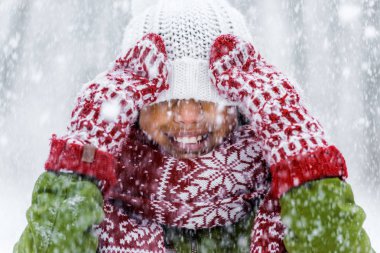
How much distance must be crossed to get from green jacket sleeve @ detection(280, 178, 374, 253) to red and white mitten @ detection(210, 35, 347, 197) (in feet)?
0.07

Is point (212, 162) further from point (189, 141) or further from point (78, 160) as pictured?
point (78, 160)

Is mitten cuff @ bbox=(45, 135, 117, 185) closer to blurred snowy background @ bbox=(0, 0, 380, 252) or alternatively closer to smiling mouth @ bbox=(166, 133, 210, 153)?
smiling mouth @ bbox=(166, 133, 210, 153)

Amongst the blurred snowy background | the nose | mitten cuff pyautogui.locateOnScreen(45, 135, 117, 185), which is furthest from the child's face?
the blurred snowy background

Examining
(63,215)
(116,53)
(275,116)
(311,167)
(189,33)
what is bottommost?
(63,215)

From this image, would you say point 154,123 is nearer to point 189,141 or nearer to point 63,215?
A: point 189,141

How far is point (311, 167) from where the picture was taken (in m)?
0.84

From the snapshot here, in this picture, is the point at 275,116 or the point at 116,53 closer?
the point at 275,116

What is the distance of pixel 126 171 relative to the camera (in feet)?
3.47

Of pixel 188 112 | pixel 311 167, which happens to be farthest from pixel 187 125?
pixel 311 167

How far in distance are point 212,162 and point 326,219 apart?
0.29m

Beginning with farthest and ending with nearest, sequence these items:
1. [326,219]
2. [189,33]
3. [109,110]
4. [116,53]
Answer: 1. [116,53]
2. [189,33]
3. [109,110]
4. [326,219]

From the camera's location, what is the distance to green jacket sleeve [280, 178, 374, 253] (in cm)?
82

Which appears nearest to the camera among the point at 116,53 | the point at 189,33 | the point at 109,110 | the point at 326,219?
the point at 326,219

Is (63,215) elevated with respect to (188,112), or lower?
lower
